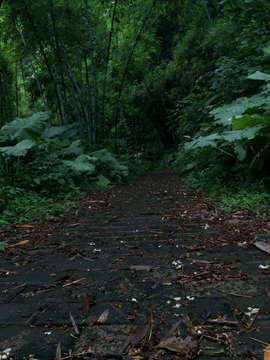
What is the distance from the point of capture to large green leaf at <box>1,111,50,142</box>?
4.05 m

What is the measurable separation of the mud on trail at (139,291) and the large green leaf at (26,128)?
6.98ft

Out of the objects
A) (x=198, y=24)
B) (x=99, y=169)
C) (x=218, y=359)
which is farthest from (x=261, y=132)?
(x=198, y=24)

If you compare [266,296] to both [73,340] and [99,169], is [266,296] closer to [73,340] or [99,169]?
[73,340]

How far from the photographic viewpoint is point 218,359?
85 cm

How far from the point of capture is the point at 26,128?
4.11 metres

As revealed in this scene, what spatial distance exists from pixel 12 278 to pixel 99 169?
4623 mm

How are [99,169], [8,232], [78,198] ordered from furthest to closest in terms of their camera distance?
[99,169] < [78,198] < [8,232]

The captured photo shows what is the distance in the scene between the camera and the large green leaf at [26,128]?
4051 mm

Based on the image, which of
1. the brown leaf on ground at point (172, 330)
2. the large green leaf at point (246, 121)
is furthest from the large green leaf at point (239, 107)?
the brown leaf on ground at point (172, 330)

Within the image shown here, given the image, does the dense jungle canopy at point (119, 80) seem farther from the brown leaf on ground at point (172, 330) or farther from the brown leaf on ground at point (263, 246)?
the brown leaf on ground at point (172, 330)

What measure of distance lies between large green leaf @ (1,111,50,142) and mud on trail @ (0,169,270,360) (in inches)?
83.8

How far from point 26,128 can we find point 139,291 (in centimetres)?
363

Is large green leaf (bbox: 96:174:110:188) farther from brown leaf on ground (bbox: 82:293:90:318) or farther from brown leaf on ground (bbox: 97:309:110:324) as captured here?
brown leaf on ground (bbox: 97:309:110:324)

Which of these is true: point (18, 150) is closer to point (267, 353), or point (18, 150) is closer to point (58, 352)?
point (58, 352)
